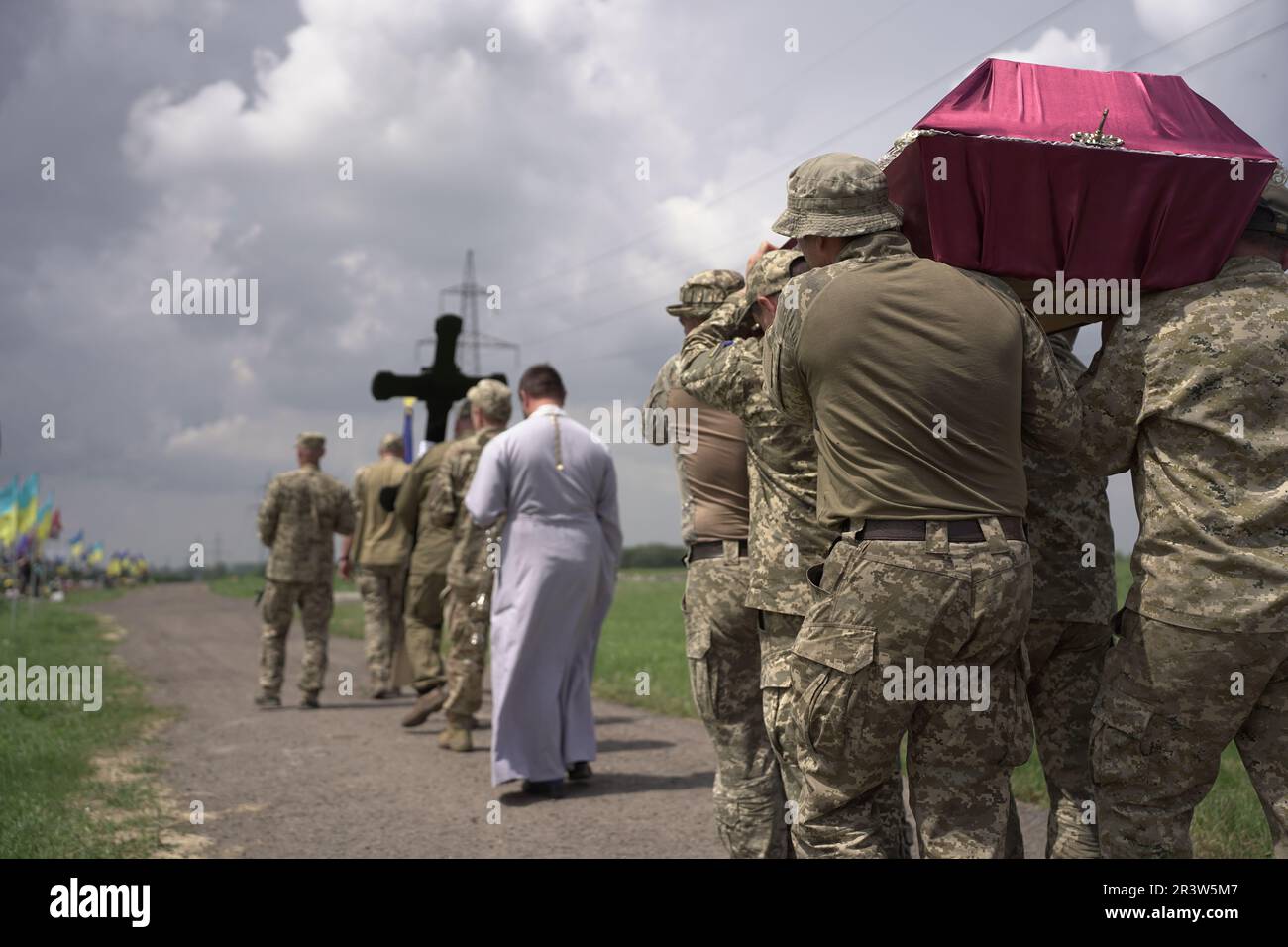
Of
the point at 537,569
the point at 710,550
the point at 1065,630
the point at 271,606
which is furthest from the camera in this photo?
the point at 271,606

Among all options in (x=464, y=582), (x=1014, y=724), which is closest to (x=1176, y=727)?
(x=1014, y=724)

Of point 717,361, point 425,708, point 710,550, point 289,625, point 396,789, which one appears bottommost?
point 396,789

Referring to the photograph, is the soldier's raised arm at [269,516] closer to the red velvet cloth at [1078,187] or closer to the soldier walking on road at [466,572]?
the soldier walking on road at [466,572]

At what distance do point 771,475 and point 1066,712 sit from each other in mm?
1247

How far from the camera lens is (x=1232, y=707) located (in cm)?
319

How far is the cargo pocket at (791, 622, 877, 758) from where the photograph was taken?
3.11m

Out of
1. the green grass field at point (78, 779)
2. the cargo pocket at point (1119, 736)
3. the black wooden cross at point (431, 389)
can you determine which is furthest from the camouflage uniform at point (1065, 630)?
the black wooden cross at point (431, 389)

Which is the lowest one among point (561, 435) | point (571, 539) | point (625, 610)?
point (625, 610)

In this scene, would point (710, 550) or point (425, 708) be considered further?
point (425, 708)

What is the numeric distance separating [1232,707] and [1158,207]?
1436 millimetres

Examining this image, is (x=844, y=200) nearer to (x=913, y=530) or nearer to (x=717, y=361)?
(x=717, y=361)

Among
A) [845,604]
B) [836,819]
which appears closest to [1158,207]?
[845,604]

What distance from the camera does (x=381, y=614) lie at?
1200 cm
